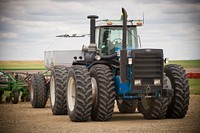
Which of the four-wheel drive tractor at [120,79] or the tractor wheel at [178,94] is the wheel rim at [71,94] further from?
the tractor wheel at [178,94]

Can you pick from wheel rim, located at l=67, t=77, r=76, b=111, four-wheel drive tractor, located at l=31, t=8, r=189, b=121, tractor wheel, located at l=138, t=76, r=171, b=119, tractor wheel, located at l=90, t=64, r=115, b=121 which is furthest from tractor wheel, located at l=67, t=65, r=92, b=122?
tractor wheel, located at l=138, t=76, r=171, b=119

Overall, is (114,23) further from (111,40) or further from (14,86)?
(14,86)

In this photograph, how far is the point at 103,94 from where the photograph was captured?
16859mm

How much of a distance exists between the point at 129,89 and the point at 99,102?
0.91 meters

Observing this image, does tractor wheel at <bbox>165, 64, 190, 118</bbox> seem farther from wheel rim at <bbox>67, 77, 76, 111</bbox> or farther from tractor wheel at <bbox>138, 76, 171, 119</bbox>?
wheel rim at <bbox>67, 77, 76, 111</bbox>

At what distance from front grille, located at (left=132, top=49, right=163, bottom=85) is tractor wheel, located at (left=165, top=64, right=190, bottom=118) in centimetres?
75

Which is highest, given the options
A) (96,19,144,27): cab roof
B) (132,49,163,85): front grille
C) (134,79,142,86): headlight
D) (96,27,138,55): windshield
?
(96,19,144,27): cab roof

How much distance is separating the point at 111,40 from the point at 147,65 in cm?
191

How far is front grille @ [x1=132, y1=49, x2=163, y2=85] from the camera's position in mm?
17094

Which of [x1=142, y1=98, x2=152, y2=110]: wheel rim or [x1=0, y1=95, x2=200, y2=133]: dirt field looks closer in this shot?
[x1=0, y1=95, x2=200, y2=133]: dirt field

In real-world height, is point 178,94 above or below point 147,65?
below

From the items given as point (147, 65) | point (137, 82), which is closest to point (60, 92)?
point (137, 82)

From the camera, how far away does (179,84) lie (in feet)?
58.2

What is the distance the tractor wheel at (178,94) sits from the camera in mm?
17703
